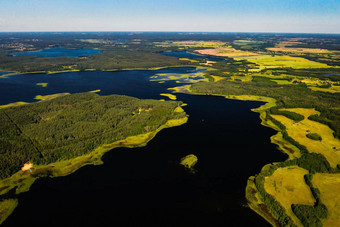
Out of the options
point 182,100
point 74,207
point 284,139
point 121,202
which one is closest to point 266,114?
point 284,139

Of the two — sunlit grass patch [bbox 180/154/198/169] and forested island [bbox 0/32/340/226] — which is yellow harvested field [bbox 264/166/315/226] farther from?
sunlit grass patch [bbox 180/154/198/169]

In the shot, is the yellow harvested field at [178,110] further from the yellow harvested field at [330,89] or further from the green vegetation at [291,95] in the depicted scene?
the yellow harvested field at [330,89]

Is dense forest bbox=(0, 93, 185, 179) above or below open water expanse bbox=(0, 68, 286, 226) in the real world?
above

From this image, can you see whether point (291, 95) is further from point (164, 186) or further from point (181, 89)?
point (164, 186)

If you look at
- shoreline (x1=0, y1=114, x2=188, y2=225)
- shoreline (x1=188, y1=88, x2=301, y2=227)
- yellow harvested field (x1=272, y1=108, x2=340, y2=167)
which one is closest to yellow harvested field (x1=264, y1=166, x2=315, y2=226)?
shoreline (x1=188, y1=88, x2=301, y2=227)

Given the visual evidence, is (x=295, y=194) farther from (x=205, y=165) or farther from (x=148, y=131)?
(x=148, y=131)

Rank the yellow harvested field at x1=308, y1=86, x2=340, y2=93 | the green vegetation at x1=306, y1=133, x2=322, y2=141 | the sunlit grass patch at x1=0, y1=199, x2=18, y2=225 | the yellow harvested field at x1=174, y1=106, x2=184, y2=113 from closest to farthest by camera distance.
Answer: the sunlit grass patch at x1=0, y1=199, x2=18, y2=225 < the green vegetation at x1=306, y1=133, x2=322, y2=141 < the yellow harvested field at x1=174, y1=106, x2=184, y2=113 < the yellow harvested field at x1=308, y1=86, x2=340, y2=93
